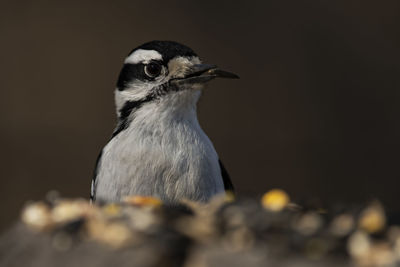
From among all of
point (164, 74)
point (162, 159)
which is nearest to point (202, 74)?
point (164, 74)

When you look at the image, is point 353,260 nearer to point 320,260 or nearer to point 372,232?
point 320,260

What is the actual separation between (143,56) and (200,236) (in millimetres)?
2024

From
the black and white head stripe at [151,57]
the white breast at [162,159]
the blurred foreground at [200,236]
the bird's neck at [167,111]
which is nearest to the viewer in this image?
the blurred foreground at [200,236]

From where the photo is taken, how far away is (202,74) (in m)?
3.23

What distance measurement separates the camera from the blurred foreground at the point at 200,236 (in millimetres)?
→ 1386

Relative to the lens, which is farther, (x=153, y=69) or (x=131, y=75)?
(x=131, y=75)

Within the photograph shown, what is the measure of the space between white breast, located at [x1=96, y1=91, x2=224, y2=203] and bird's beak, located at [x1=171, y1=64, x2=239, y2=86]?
77 millimetres

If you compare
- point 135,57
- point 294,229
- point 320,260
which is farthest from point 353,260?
point 135,57

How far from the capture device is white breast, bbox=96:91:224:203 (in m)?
2.91

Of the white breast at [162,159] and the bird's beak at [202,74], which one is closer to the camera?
the white breast at [162,159]

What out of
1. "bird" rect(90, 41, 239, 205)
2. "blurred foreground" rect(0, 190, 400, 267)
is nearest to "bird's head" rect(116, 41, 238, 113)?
"bird" rect(90, 41, 239, 205)

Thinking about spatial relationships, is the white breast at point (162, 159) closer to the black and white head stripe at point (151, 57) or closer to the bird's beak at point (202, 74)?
the bird's beak at point (202, 74)

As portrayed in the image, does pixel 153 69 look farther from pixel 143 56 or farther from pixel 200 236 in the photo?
pixel 200 236

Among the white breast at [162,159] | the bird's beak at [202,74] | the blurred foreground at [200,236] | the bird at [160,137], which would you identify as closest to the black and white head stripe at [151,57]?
the bird at [160,137]
